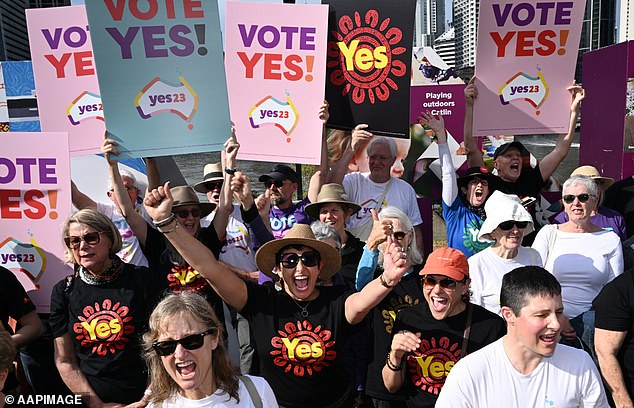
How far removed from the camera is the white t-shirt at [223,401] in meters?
2.35

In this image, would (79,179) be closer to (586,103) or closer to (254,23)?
(254,23)

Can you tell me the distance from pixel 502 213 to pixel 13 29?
105218mm

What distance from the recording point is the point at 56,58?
4590mm

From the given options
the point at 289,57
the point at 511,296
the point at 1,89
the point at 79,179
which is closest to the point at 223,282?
the point at 511,296

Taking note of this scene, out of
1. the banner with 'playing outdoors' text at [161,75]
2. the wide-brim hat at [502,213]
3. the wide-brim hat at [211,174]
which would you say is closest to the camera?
the banner with 'playing outdoors' text at [161,75]

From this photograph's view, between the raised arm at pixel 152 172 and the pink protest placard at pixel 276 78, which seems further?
the pink protest placard at pixel 276 78

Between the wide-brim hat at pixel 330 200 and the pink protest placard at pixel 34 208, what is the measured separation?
1.71 meters

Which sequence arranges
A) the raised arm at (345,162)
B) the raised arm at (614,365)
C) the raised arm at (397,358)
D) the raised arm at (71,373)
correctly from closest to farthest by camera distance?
the raised arm at (397,358), the raised arm at (614,365), the raised arm at (71,373), the raised arm at (345,162)

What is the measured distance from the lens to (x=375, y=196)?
4.91 meters

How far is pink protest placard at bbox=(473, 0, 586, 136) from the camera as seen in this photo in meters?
4.96

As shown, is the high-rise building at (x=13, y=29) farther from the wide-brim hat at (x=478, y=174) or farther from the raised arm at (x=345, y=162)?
the wide-brim hat at (x=478, y=174)

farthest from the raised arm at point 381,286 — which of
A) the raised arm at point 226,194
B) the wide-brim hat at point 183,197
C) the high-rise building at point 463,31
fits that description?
the high-rise building at point 463,31

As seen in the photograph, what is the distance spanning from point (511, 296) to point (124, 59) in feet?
8.72

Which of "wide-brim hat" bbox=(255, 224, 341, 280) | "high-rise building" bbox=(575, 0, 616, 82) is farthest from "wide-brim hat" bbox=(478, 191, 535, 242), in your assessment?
"high-rise building" bbox=(575, 0, 616, 82)
